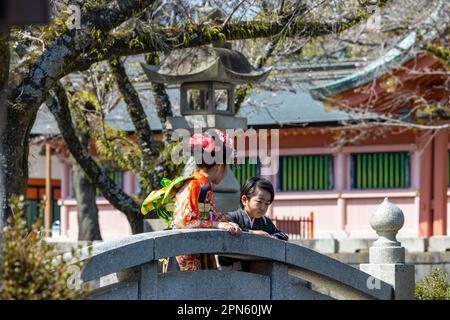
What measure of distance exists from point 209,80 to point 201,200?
5300 mm

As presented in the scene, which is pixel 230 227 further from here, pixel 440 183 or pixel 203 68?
pixel 440 183

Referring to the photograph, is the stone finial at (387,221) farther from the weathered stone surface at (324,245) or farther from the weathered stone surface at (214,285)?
the weathered stone surface at (324,245)

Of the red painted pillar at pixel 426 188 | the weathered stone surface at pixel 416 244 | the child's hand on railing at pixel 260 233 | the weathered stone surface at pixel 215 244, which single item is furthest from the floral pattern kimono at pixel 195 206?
the red painted pillar at pixel 426 188

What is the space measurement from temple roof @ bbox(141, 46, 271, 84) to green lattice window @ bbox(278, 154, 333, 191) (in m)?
11.5

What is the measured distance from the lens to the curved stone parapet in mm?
7477

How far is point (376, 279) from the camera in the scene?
379 inches

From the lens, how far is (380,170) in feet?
80.4

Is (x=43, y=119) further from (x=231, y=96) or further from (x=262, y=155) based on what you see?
(x=231, y=96)

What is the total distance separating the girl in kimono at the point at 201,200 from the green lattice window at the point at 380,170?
15.8 m

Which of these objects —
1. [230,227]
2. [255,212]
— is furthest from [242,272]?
[230,227]

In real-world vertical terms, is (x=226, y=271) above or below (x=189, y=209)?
below

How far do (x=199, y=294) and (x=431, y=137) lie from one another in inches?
530
